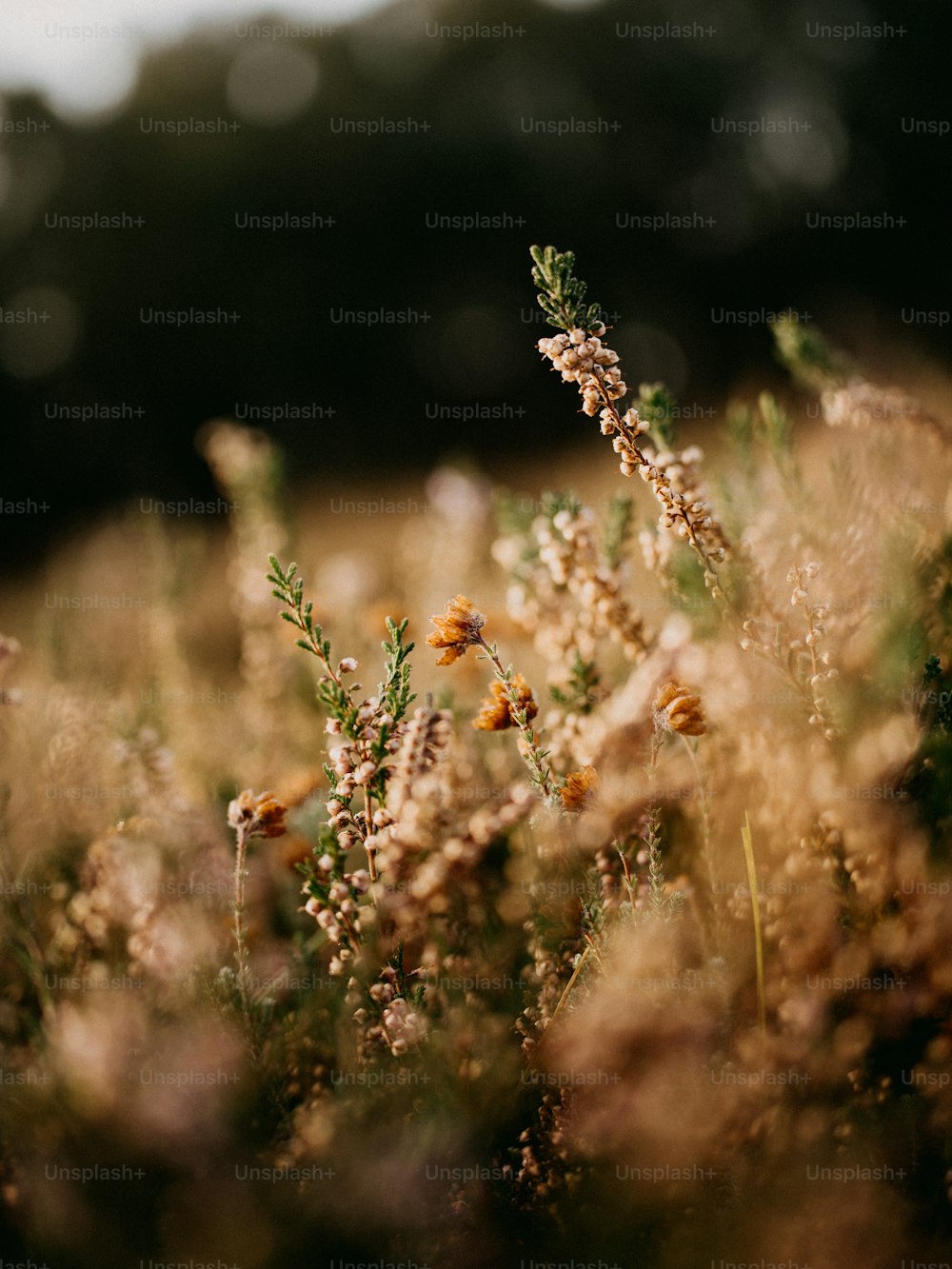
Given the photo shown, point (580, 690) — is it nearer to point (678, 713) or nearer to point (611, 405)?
point (678, 713)

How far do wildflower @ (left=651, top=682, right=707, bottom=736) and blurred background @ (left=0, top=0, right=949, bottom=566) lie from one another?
11.7m

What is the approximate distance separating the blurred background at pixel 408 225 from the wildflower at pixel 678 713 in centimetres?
1174

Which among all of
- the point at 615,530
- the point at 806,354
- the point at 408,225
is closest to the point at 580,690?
the point at 615,530

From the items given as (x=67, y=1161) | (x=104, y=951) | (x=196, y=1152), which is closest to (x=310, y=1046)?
(x=196, y=1152)

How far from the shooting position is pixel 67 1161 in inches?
54.9

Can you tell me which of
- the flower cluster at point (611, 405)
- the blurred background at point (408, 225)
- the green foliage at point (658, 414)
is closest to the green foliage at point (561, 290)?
the flower cluster at point (611, 405)

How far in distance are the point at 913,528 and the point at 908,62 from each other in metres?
12.8

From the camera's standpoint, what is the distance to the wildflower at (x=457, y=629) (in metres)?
1.42

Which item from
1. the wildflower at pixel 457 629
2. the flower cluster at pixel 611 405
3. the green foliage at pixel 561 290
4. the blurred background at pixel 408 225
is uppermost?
the blurred background at pixel 408 225

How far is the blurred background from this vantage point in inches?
478

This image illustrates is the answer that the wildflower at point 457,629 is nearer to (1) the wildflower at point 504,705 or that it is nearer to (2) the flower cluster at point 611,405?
(1) the wildflower at point 504,705

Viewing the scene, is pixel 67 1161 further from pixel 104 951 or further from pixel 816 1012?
pixel 816 1012

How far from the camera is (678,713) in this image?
1354 millimetres

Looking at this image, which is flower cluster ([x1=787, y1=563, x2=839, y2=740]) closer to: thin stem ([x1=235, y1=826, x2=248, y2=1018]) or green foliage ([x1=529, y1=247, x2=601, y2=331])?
green foliage ([x1=529, y1=247, x2=601, y2=331])
